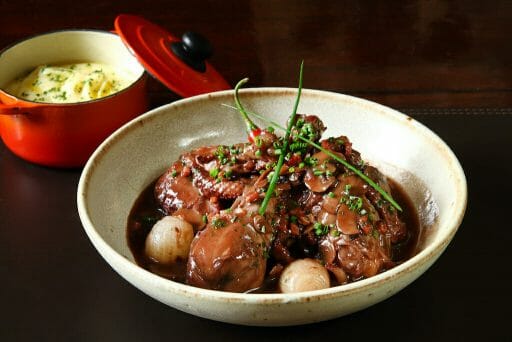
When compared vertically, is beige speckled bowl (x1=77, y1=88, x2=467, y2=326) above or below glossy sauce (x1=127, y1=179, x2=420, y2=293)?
above

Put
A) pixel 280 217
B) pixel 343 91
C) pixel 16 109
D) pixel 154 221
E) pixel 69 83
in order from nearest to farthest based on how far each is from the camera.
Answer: pixel 280 217 < pixel 154 221 < pixel 16 109 < pixel 69 83 < pixel 343 91

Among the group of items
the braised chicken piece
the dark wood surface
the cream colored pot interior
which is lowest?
the dark wood surface

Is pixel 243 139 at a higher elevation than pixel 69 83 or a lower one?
lower

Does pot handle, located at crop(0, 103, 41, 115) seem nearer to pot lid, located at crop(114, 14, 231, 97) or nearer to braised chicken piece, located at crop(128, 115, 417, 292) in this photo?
pot lid, located at crop(114, 14, 231, 97)

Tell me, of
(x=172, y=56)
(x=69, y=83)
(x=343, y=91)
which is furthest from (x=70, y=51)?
(x=343, y=91)

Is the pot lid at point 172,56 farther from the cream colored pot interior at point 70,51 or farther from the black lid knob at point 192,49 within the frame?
the cream colored pot interior at point 70,51

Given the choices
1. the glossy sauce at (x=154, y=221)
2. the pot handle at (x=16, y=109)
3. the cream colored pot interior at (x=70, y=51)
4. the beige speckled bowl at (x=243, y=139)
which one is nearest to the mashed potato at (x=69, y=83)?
the cream colored pot interior at (x=70, y=51)

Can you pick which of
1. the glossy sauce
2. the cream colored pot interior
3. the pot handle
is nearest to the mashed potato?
the cream colored pot interior

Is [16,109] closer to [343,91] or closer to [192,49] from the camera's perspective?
[192,49]
